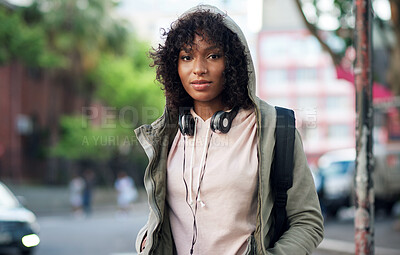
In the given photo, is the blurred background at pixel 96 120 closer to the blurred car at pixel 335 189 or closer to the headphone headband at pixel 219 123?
the blurred car at pixel 335 189

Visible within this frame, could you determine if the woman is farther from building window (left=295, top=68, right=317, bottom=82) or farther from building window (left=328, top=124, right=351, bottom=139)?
building window (left=328, top=124, right=351, bottom=139)

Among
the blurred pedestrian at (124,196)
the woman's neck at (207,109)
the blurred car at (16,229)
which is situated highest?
the woman's neck at (207,109)

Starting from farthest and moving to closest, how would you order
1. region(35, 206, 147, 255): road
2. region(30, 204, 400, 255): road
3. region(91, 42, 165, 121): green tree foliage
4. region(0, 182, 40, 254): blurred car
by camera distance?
region(91, 42, 165, 121): green tree foliage
region(35, 206, 147, 255): road
region(30, 204, 400, 255): road
region(0, 182, 40, 254): blurred car

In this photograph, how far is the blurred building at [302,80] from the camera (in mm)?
63312

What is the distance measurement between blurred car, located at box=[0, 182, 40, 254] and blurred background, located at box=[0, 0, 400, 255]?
0.17ft

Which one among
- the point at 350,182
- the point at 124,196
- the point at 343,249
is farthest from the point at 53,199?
the point at 343,249

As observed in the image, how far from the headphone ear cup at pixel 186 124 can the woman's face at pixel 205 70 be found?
0.33 ft

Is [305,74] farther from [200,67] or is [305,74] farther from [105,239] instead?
[200,67]

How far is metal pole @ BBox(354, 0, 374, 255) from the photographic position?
15.6 ft

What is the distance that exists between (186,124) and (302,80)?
62.8m

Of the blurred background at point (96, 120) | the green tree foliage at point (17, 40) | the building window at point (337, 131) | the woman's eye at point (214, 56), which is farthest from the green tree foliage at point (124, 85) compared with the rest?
the building window at point (337, 131)

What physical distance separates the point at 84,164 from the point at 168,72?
35350 millimetres

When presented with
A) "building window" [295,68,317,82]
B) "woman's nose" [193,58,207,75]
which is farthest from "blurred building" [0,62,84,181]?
"building window" [295,68,317,82]

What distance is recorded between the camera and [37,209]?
26.2 meters
